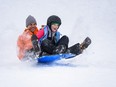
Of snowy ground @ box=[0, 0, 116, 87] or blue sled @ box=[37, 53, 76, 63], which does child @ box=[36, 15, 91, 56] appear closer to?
blue sled @ box=[37, 53, 76, 63]

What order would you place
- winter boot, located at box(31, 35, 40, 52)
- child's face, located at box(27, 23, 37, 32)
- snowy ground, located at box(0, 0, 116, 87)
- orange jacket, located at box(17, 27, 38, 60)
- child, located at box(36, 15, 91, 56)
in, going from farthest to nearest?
child's face, located at box(27, 23, 37, 32)
orange jacket, located at box(17, 27, 38, 60)
child, located at box(36, 15, 91, 56)
winter boot, located at box(31, 35, 40, 52)
snowy ground, located at box(0, 0, 116, 87)

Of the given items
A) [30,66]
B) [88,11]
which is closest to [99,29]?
[88,11]

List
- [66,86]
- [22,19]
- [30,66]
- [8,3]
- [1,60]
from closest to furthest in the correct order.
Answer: [66,86] < [30,66] < [1,60] < [22,19] < [8,3]

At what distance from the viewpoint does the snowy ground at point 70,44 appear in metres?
4.12

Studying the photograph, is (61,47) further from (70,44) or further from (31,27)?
(70,44)

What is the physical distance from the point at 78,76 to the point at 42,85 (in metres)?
0.65

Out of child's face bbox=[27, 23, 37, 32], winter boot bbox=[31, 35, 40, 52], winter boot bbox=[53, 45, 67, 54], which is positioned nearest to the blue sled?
winter boot bbox=[53, 45, 67, 54]

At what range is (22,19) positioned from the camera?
10.6 meters

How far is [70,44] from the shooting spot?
23.2 feet

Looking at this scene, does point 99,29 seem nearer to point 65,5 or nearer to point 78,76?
point 65,5

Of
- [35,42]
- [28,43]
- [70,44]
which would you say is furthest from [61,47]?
[70,44]

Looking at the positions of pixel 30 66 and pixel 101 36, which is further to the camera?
pixel 101 36

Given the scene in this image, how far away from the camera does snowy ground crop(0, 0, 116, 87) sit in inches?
162

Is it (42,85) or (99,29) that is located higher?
(99,29)
